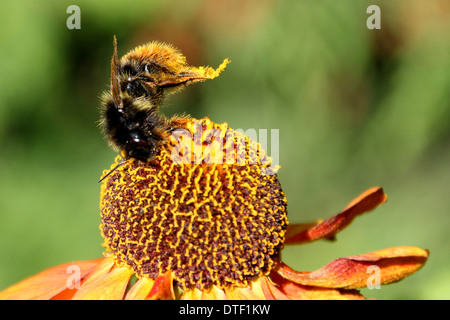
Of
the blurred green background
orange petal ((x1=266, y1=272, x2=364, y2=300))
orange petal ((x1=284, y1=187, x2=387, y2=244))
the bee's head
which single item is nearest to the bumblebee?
the bee's head

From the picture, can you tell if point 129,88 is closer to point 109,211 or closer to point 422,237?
point 109,211

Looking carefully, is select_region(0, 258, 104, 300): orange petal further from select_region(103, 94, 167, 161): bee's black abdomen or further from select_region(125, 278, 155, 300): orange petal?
select_region(103, 94, 167, 161): bee's black abdomen

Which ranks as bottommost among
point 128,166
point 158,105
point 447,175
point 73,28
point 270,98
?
point 128,166

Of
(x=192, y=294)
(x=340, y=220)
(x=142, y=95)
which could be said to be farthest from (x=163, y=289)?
(x=340, y=220)

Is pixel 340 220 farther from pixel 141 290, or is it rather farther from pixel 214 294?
pixel 141 290
